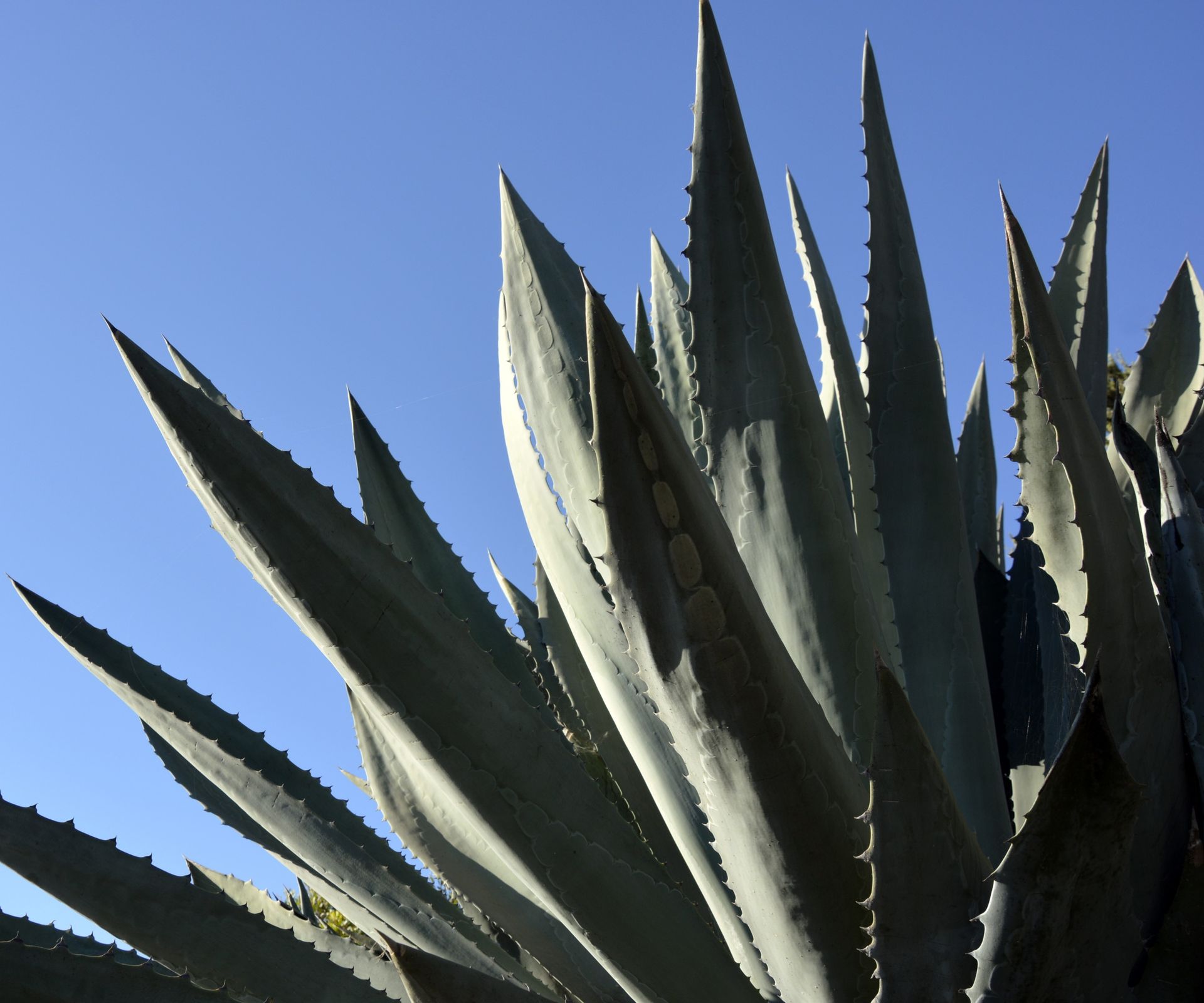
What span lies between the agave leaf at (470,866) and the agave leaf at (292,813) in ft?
0.17

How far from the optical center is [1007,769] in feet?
5.76

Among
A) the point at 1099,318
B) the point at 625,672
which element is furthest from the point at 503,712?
the point at 1099,318

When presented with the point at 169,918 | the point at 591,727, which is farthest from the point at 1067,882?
the point at 169,918

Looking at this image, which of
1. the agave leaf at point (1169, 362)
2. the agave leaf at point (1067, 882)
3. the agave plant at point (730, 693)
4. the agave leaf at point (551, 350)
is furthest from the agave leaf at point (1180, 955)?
the agave leaf at point (1169, 362)

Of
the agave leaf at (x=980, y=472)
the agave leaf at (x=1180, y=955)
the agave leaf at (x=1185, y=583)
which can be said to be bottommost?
the agave leaf at (x=1180, y=955)

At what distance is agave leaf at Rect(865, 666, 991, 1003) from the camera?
1.10 m

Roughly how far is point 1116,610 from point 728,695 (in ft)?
1.64

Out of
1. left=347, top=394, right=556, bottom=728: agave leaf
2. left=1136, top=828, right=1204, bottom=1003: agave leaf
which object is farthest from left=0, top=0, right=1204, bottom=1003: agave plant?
left=347, top=394, right=556, bottom=728: agave leaf

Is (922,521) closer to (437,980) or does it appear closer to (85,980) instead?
(437,980)

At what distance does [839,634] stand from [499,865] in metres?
0.59

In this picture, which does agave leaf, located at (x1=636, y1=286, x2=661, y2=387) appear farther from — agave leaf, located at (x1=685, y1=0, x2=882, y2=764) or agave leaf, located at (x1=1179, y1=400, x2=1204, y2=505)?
agave leaf, located at (x1=1179, y1=400, x2=1204, y2=505)

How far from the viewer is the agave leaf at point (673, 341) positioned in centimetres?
200

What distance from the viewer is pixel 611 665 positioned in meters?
1.71

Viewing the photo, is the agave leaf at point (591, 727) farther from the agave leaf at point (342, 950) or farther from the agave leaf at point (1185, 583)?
the agave leaf at point (1185, 583)
